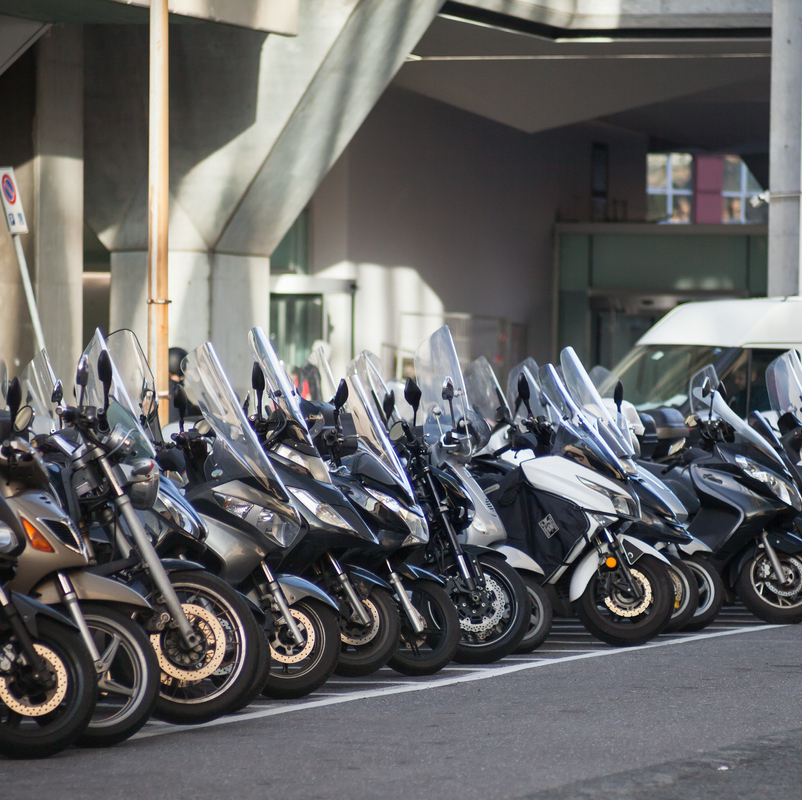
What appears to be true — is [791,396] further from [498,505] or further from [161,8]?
[161,8]

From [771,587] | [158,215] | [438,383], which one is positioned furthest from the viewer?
[158,215]

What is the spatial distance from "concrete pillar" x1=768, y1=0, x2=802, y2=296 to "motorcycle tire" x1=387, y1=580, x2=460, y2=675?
12065mm

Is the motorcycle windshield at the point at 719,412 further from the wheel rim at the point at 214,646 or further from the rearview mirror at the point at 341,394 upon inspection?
the wheel rim at the point at 214,646

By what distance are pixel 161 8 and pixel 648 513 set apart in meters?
6.18

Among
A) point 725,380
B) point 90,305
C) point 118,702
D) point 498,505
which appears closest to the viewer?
point 118,702

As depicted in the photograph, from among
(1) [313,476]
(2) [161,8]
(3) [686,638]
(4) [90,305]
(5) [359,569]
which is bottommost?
(3) [686,638]

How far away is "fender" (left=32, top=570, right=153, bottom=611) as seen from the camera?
4.79 metres

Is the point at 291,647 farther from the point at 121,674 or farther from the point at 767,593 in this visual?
the point at 767,593

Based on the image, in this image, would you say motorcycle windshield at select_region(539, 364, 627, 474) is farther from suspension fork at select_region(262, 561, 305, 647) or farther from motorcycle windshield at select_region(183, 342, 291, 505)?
suspension fork at select_region(262, 561, 305, 647)

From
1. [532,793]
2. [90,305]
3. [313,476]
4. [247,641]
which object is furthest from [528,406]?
[90,305]

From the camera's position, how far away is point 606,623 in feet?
23.1

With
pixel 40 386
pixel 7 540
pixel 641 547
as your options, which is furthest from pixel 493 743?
pixel 40 386

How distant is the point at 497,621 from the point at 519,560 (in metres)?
0.50

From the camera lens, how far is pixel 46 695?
4.62 m
